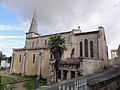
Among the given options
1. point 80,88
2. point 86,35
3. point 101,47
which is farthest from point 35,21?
Result: point 80,88

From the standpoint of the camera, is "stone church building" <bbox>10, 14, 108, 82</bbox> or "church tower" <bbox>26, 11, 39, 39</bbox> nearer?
"stone church building" <bbox>10, 14, 108, 82</bbox>

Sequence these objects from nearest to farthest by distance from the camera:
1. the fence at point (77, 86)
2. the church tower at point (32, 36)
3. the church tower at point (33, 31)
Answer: the fence at point (77, 86) < the church tower at point (32, 36) < the church tower at point (33, 31)

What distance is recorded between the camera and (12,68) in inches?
1499

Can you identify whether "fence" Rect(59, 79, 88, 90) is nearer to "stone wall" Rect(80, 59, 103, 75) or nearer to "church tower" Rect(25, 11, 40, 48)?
"stone wall" Rect(80, 59, 103, 75)

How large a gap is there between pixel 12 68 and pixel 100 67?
2835cm

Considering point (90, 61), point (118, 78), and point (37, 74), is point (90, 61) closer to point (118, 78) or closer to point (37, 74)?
point (118, 78)

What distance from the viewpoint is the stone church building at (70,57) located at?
22609 mm

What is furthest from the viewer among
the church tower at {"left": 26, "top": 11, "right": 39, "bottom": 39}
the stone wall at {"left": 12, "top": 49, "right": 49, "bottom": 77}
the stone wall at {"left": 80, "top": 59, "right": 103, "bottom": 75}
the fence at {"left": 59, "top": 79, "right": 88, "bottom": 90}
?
the church tower at {"left": 26, "top": 11, "right": 39, "bottom": 39}

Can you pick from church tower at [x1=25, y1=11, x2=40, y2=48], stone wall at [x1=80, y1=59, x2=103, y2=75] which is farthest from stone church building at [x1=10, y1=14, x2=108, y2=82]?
church tower at [x1=25, y1=11, x2=40, y2=48]

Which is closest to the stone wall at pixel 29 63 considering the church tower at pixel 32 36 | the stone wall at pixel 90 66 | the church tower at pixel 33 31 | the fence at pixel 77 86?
the church tower at pixel 32 36

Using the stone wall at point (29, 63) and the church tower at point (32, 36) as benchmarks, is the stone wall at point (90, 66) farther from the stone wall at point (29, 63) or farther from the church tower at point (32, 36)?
the church tower at point (32, 36)

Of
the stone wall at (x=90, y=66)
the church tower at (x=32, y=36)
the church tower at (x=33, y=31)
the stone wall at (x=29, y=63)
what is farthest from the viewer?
the church tower at (x=33, y=31)

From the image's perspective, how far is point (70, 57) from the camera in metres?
31.3

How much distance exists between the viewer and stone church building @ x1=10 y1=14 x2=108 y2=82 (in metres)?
22.6
